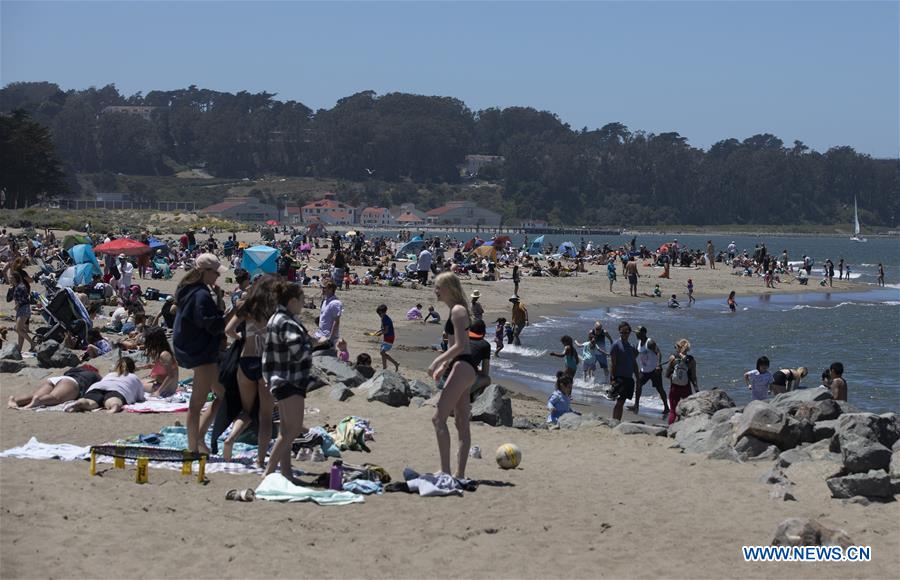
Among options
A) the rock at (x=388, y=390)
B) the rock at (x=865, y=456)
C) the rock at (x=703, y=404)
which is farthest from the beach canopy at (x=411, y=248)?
the rock at (x=865, y=456)

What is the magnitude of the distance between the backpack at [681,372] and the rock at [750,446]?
11.8 feet

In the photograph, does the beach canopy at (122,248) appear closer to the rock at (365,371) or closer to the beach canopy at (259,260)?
the beach canopy at (259,260)

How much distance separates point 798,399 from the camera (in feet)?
33.1

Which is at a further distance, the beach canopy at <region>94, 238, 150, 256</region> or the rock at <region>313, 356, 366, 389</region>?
the beach canopy at <region>94, 238, 150, 256</region>

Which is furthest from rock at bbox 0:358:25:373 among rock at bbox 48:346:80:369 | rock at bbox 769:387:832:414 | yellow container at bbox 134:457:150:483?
rock at bbox 769:387:832:414

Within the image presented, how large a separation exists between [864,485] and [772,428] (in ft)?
5.09

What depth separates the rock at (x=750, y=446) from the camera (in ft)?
28.9

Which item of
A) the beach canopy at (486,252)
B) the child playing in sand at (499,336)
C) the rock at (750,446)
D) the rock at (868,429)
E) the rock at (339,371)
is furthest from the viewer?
the beach canopy at (486,252)

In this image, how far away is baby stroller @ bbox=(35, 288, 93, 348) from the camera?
14.1 metres

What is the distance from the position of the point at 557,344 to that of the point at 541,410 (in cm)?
945

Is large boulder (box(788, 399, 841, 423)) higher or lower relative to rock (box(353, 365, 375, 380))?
higher

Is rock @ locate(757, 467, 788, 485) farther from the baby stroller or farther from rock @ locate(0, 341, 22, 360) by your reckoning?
the baby stroller

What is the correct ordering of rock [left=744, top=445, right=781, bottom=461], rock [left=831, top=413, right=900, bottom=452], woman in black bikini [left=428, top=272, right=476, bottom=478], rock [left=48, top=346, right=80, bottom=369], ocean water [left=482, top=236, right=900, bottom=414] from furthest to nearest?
ocean water [left=482, top=236, right=900, bottom=414] < rock [left=48, top=346, right=80, bottom=369] < rock [left=744, top=445, right=781, bottom=461] < rock [left=831, top=413, right=900, bottom=452] < woman in black bikini [left=428, top=272, right=476, bottom=478]

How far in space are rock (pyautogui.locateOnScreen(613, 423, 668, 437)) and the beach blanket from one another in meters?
3.87
